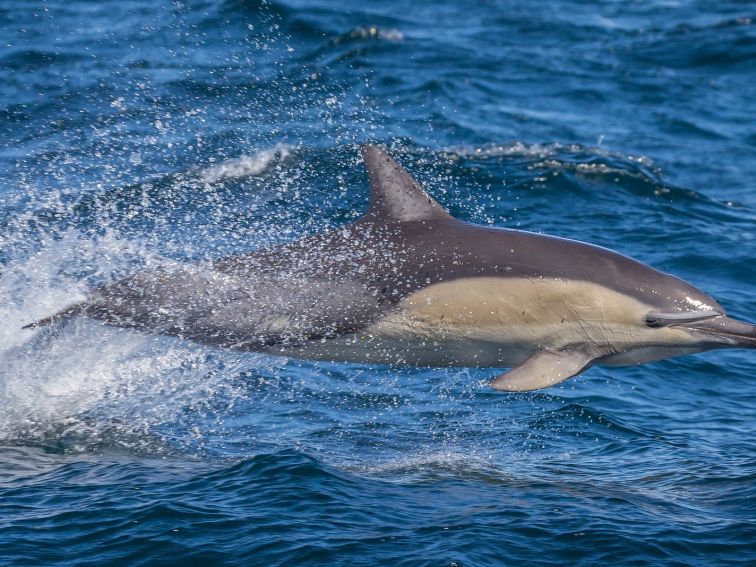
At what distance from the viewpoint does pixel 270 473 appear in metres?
7.54

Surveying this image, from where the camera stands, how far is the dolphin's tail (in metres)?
8.30

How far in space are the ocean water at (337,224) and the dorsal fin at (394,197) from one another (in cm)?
166

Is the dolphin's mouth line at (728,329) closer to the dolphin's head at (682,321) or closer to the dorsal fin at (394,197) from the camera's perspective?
the dolphin's head at (682,321)

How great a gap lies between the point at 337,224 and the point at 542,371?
5.08m

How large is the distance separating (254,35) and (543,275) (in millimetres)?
A: 11357

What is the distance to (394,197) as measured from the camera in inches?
319

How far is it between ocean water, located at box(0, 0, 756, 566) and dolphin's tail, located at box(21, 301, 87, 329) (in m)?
0.15

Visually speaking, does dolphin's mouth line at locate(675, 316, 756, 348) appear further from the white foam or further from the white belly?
the white foam

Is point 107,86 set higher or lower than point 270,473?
higher

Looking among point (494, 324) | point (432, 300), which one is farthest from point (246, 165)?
point (494, 324)

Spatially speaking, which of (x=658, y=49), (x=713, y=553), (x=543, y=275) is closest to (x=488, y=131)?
(x=658, y=49)

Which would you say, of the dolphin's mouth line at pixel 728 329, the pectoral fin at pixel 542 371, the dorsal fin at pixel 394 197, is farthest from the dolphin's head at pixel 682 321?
the dorsal fin at pixel 394 197

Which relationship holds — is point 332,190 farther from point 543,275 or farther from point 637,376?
point 543,275

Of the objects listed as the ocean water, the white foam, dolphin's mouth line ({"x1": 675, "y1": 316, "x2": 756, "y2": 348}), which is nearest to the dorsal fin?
the ocean water
